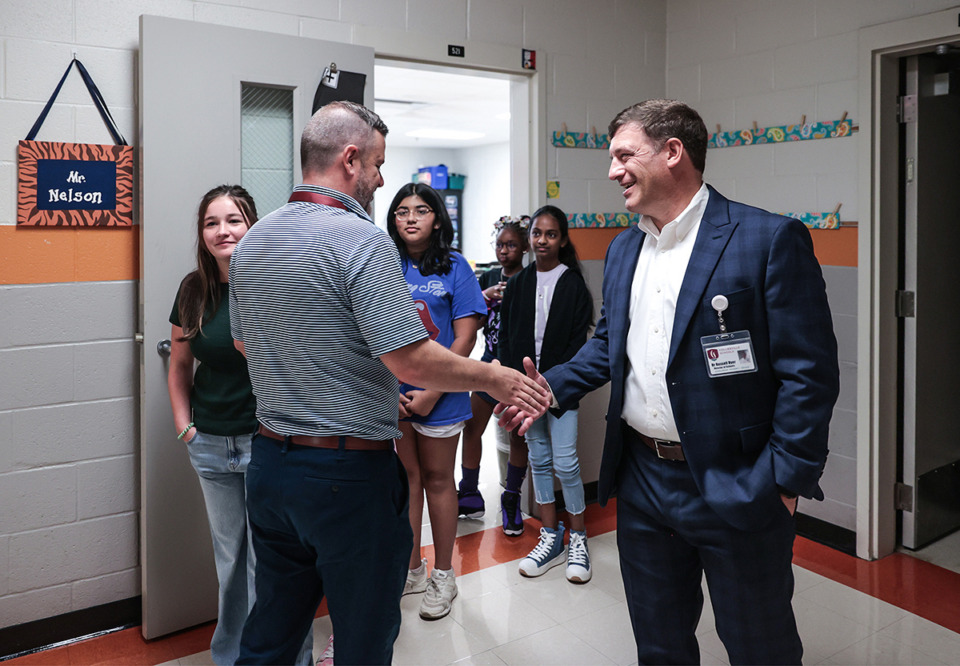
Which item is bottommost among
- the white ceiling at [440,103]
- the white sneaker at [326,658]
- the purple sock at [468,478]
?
the white sneaker at [326,658]

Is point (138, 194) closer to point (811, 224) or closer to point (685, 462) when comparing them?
point (685, 462)

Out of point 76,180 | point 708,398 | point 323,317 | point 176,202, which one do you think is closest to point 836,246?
point 708,398

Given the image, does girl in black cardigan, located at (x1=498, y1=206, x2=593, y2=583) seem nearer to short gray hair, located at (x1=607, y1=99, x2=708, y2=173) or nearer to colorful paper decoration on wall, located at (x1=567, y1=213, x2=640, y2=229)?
colorful paper decoration on wall, located at (x1=567, y1=213, x2=640, y2=229)

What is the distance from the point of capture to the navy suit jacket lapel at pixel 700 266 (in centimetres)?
175

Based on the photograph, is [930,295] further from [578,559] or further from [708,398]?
[708,398]

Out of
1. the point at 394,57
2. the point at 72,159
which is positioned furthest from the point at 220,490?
the point at 394,57

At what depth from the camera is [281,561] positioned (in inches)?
68.9

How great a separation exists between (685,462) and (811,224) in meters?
2.24

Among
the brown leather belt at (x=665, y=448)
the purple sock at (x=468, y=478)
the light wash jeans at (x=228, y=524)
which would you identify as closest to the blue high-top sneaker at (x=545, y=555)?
the purple sock at (x=468, y=478)

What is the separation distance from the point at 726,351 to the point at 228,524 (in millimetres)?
1618

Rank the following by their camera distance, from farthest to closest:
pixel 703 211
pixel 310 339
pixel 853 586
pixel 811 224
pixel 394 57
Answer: pixel 811 224 → pixel 394 57 → pixel 853 586 → pixel 703 211 → pixel 310 339

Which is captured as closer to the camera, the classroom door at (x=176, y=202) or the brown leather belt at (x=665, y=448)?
the brown leather belt at (x=665, y=448)

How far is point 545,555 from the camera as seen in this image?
10.7ft

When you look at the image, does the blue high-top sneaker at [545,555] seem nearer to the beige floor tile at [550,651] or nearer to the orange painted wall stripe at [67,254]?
the beige floor tile at [550,651]
